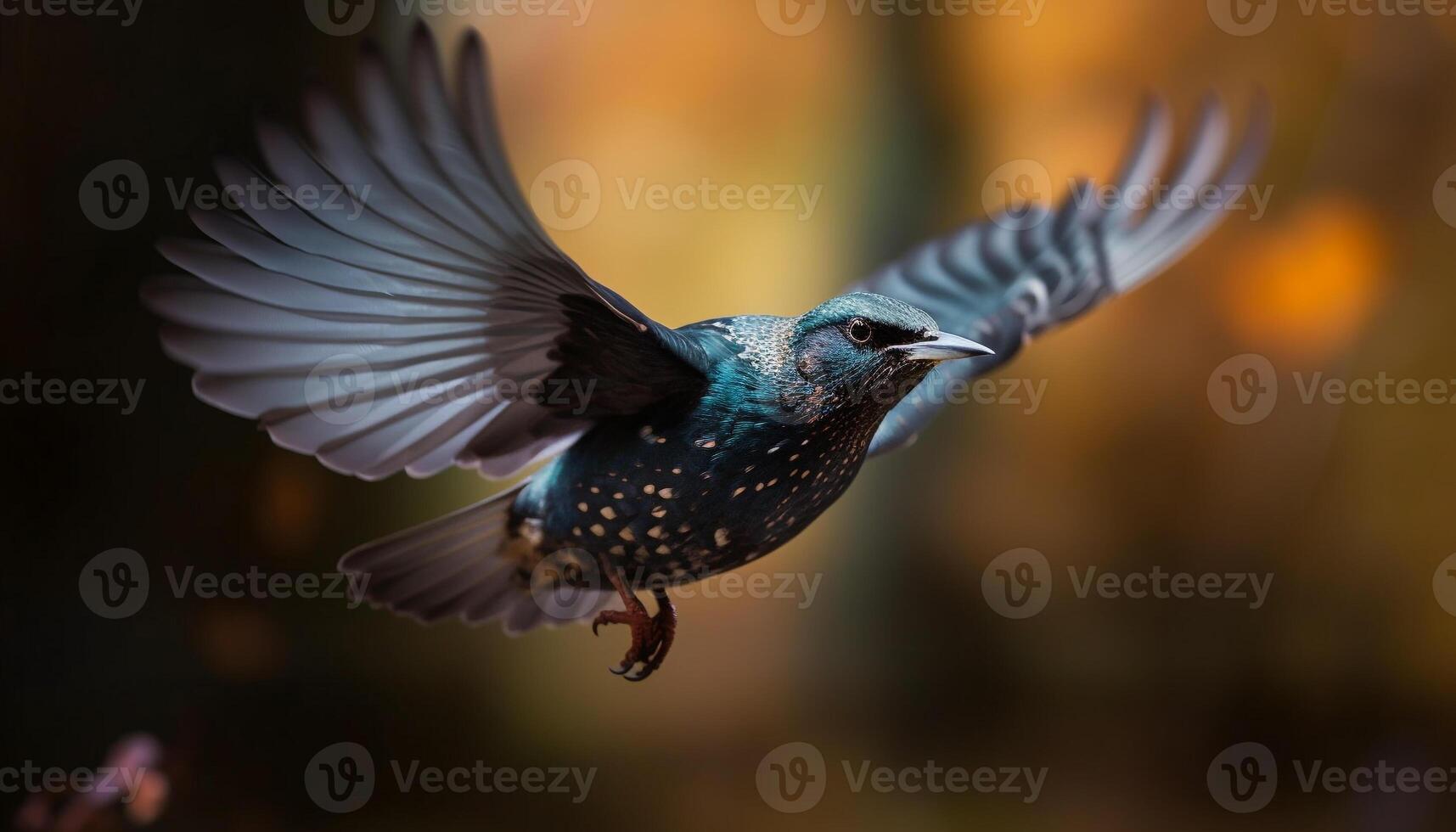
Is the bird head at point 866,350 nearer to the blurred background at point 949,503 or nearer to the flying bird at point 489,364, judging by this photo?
the flying bird at point 489,364

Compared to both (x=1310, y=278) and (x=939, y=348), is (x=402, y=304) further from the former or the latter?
(x=1310, y=278)

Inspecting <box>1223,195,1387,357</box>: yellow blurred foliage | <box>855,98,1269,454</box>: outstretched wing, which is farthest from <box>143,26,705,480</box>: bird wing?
<box>1223,195,1387,357</box>: yellow blurred foliage

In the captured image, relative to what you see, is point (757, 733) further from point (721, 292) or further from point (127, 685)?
point (127, 685)

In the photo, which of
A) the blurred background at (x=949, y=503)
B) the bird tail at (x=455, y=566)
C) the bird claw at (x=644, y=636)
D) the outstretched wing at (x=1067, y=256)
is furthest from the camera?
the blurred background at (x=949, y=503)

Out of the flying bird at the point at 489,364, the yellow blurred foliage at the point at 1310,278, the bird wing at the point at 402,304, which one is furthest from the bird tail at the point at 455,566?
the yellow blurred foliage at the point at 1310,278

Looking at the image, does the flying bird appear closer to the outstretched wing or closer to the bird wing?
the bird wing
